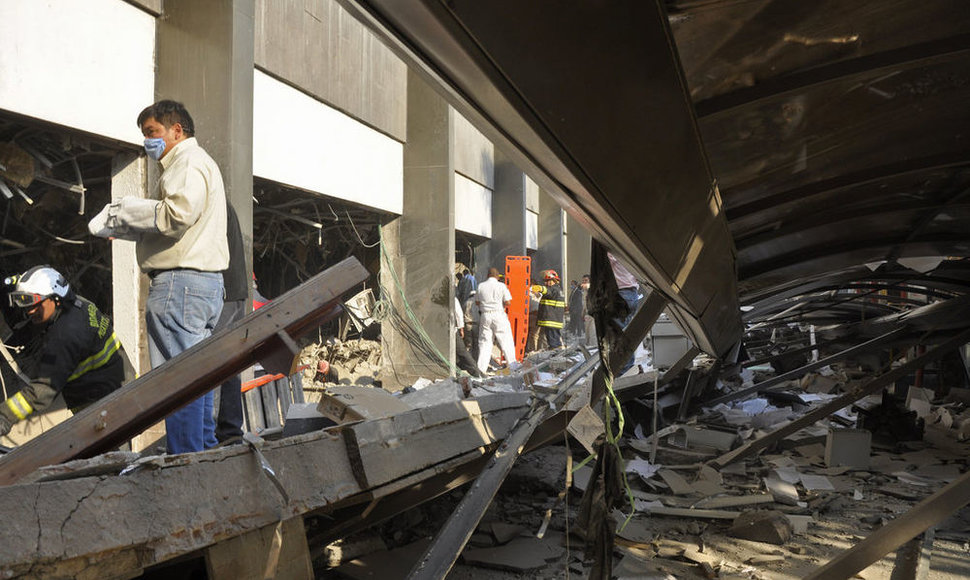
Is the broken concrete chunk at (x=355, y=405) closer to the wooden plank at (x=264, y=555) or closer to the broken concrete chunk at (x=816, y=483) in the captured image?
the wooden plank at (x=264, y=555)

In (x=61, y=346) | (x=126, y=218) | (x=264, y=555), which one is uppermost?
(x=126, y=218)

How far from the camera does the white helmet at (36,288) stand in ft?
11.4

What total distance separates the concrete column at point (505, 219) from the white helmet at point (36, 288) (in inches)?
531

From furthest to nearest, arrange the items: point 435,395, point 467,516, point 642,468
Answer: point 642,468 < point 435,395 < point 467,516

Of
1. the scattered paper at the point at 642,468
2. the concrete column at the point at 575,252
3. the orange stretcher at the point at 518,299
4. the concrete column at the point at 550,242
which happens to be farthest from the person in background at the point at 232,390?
the concrete column at the point at 575,252

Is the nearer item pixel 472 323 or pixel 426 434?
pixel 426 434

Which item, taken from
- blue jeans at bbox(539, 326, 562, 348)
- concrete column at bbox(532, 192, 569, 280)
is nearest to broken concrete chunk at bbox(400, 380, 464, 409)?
blue jeans at bbox(539, 326, 562, 348)

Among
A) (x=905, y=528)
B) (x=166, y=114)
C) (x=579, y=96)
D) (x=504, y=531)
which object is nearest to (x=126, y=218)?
(x=166, y=114)

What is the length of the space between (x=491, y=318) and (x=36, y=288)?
8444 millimetres

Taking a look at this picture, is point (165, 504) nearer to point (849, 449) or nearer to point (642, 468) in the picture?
point (642, 468)

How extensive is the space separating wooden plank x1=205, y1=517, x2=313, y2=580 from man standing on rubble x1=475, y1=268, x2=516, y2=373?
356 inches

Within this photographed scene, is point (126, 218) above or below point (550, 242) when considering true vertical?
below

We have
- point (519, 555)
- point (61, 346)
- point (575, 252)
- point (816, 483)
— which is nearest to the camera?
point (61, 346)

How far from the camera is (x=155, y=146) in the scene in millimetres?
3475
